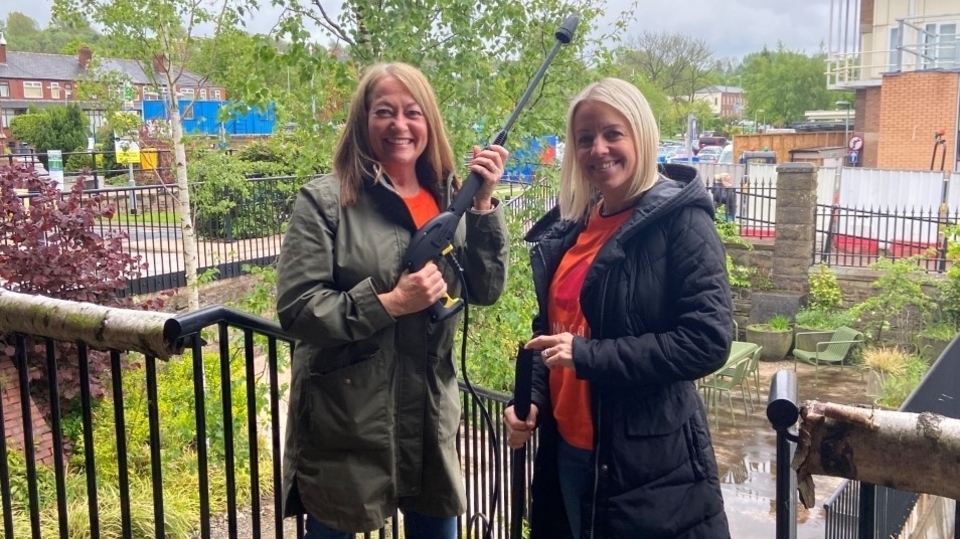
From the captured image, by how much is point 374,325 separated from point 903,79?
24.2 m

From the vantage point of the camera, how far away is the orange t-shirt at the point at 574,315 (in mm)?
2176

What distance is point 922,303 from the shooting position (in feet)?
36.2

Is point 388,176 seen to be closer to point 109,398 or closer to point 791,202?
point 109,398

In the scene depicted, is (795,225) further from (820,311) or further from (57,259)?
(57,259)

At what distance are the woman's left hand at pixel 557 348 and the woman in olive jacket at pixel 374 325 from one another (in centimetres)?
29

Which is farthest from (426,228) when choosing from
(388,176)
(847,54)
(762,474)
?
(847,54)

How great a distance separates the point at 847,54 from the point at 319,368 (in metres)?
26.4

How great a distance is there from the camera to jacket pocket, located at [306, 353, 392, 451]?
2113 millimetres

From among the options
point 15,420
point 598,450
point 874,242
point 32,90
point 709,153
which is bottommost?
point 15,420

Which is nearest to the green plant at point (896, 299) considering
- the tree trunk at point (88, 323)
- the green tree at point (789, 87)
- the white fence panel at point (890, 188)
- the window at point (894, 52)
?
the white fence panel at point (890, 188)

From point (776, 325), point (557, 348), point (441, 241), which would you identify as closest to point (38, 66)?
point (776, 325)

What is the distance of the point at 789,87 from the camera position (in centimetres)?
4681

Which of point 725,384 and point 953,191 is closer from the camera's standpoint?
point 725,384

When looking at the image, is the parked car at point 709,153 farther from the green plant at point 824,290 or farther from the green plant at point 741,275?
the green plant at point 824,290
